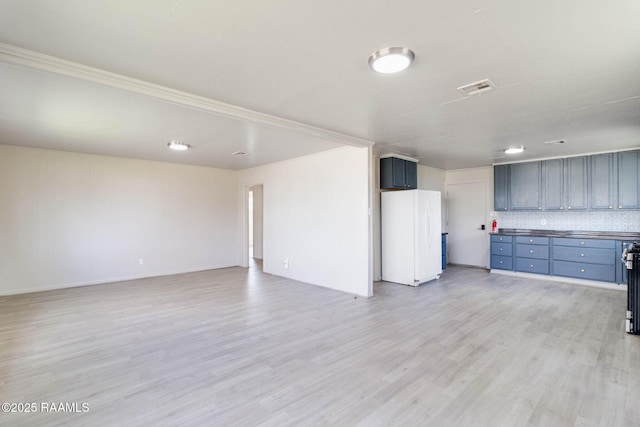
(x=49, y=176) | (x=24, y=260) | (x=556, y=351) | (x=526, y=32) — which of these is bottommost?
(x=556, y=351)

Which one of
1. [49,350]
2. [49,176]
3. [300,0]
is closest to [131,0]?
[300,0]

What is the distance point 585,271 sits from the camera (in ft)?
17.8

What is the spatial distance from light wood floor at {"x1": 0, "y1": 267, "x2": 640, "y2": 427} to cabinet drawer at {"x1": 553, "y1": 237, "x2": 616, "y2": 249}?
82 cm

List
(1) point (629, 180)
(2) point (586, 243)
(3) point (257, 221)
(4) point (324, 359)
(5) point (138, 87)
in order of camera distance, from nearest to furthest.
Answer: (5) point (138, 87) → (4) point (324, 359) → (1) point (629, 180) → (2) point (586, 243) → (3) point (257, 221)

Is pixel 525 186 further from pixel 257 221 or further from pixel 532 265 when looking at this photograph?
pixel 257 221

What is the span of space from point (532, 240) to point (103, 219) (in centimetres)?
843

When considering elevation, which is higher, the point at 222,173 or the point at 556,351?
the point at 222,173

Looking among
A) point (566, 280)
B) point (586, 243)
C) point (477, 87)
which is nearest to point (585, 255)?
point (586, 243)

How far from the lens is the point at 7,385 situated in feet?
7.84

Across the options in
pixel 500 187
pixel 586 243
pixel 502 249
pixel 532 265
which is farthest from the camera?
pixel 500 187

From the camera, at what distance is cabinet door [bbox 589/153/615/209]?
545 cm

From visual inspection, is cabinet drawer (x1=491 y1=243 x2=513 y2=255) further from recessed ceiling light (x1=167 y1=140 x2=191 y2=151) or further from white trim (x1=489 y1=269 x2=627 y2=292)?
recessed ceiling light (x1=167 y1=140 x2=191 y2=151)

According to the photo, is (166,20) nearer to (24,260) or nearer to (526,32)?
(526,32)

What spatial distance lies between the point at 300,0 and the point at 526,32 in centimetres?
144
